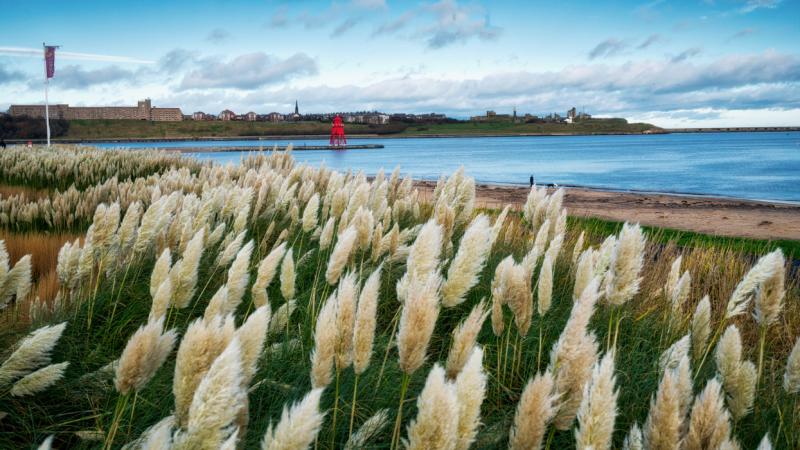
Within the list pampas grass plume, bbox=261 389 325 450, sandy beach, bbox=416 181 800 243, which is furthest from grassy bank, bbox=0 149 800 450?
sandy beach, bbox=416 181 800 243

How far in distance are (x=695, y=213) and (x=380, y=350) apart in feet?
55.8

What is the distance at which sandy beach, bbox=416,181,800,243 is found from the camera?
14.3 metres

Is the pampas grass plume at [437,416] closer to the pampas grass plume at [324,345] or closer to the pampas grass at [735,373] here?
the pampas grass plume at [324,345]

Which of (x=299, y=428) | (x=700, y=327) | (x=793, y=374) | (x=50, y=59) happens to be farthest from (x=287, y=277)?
(x=50, y=59)

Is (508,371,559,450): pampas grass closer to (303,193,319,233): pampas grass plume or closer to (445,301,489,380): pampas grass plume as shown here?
(445,301,489,380): pampas grass plume

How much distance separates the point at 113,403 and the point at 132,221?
3.13 feet

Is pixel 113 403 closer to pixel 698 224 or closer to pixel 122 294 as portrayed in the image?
pixel 122 294

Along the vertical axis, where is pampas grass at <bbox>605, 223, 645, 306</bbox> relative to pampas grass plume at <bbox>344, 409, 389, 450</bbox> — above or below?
above

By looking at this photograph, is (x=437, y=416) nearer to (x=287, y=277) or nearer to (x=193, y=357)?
(x=193, y=357)

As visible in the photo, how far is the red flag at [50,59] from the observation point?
30297 mm

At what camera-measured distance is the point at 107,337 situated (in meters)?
3.27

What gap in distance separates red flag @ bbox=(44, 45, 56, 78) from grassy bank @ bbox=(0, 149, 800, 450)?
3022cm

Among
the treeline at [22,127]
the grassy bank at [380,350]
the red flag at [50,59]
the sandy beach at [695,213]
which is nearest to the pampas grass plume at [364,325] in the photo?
the grassy bank at [380,350]

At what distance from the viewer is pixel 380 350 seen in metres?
3.27
